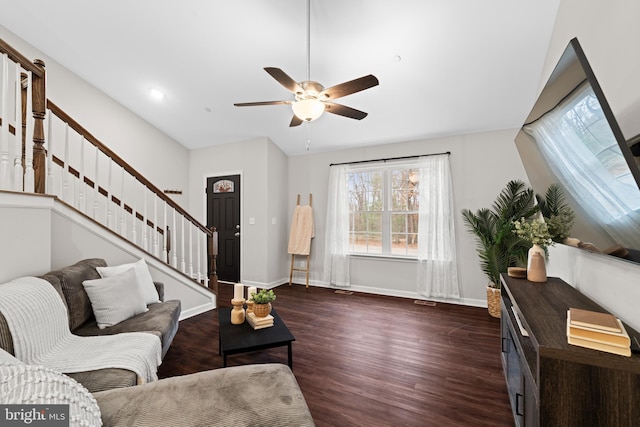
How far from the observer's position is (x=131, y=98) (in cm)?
419

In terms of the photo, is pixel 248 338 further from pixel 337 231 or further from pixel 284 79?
pixel 337 231

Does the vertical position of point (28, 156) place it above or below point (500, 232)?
above

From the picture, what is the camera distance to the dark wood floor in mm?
1727

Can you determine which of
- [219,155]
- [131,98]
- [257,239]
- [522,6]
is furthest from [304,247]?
[522,6]

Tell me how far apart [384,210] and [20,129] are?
4.03 meters

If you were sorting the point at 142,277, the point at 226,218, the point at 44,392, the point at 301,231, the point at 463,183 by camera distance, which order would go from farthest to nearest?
the point at 226,218
the point at 301,231
the point at 463,183
the point at 142,277
the point at 44,392

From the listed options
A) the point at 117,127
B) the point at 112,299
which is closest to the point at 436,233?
the point at 112,299

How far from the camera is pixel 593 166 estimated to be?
1152 mm

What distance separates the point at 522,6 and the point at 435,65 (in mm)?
758

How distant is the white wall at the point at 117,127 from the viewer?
3676 mm

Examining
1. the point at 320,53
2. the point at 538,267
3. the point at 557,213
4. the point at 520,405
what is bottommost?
the point at 520,405

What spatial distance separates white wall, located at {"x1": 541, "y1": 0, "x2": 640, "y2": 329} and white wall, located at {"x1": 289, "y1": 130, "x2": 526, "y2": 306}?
6.28ft

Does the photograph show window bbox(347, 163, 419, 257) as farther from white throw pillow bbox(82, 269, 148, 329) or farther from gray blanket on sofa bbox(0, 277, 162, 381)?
gray blanket on sofa bbox(0, 277, 162, 381)

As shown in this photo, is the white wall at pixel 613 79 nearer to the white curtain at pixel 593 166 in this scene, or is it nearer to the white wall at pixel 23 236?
the white curtain at pixel 593 166
